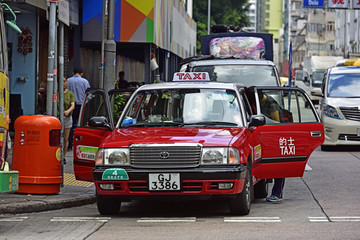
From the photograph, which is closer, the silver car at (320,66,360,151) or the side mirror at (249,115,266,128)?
the side mirror at (249,115,266,128)

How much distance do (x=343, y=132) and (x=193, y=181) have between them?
39.4ft

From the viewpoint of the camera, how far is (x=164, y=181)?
9797 millimetres

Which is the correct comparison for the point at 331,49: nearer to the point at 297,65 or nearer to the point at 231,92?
the point at 297,65

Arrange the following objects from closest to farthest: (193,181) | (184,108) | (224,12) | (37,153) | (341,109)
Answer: (193,181) < (184,108) < (37,153) < (341,109) < (224,12)

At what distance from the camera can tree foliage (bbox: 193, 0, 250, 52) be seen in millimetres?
85250

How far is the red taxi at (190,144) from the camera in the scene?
982 cm

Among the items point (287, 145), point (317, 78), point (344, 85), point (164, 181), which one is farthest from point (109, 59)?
point (317, 78)

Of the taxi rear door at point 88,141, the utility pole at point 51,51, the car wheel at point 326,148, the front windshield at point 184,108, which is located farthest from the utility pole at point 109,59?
the car wheel at point 326,148

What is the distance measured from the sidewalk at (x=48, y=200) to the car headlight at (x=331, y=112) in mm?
9468

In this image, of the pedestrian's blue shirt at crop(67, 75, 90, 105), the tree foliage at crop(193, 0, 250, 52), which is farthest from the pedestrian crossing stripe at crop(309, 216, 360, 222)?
the tree foliage at crop(193, 0, 250, 52)

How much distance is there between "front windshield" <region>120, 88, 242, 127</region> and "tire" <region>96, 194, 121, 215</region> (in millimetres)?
1009

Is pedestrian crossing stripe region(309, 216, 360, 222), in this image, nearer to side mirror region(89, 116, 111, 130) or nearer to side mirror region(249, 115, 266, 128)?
side mirror region(249, 115, 266, 128)

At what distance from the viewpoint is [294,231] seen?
907 cm

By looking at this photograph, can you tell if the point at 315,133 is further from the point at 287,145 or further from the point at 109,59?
the point at 109,59
